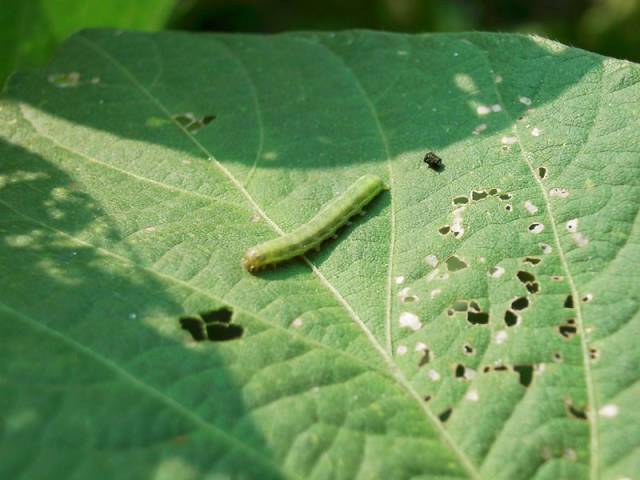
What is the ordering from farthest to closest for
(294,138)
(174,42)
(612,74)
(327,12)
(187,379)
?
(327,12)
(174,42)
(294,138)
(612,74)
(187,379)

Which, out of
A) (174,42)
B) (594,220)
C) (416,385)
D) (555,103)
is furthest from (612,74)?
(174,42)

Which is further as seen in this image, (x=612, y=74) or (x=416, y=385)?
(x=612, y=74)

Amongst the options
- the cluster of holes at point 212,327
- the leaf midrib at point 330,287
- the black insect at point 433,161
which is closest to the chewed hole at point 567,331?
the leaf midrib at point 330,287

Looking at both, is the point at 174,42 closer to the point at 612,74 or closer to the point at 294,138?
the point at 294,138

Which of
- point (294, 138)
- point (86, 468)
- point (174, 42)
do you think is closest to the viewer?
point (86, 468)

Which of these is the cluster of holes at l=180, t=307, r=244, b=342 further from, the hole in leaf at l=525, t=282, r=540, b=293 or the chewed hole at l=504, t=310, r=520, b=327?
the hole in leaf at l=525, t=282, r=540, b=293

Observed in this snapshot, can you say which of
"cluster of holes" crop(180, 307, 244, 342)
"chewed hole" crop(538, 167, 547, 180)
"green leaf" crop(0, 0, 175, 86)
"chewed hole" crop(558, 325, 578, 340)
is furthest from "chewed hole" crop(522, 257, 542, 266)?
"green leaf" crop(0, 0, 175, 86)

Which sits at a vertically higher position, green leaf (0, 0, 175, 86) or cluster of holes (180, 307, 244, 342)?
green leaf (0, 0, 175, 86)

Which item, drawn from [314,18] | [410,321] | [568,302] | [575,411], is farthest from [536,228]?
[314,18]
